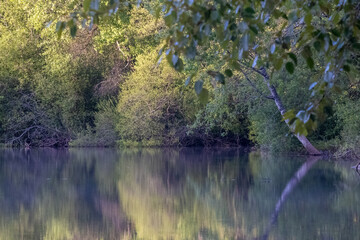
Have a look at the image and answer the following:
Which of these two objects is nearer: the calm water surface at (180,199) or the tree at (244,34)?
the tree at (244,34)

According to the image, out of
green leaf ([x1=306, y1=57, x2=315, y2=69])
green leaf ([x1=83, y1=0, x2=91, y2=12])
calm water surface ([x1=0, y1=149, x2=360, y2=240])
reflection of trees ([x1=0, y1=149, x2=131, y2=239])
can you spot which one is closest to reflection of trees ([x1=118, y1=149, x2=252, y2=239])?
calm water surface ([x1=0, y1=149, x2=360, y2=240])

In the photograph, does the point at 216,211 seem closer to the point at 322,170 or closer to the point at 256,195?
the point at 256,195

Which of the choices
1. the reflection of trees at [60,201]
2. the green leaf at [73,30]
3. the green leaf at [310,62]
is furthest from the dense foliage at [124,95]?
the green leaf at [73,30]

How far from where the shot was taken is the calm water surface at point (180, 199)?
31.7 feet

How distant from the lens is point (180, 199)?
13.0 m

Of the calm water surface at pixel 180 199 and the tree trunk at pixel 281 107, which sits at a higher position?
the tree trunk at pixel 281 107

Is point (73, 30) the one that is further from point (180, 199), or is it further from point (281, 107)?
point (281, 107)

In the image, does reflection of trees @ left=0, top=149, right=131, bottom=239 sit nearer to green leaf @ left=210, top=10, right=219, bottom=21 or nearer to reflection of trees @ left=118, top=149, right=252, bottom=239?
reflection of trees @ left=118, top=149, right=252, bottom=239

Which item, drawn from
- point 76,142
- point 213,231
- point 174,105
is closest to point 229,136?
point 174,105

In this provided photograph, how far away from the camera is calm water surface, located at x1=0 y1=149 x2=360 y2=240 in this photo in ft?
31.7

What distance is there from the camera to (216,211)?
11.4 meters

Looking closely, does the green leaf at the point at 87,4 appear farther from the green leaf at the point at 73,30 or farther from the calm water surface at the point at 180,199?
the calm water surface at the point at 180,199

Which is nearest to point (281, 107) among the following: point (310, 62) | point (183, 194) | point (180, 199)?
point (183, 194)

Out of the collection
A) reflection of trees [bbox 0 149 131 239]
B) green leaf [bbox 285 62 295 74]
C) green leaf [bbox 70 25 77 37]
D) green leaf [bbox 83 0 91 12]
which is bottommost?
reflection of trees [bbox 0 149 131 239]
